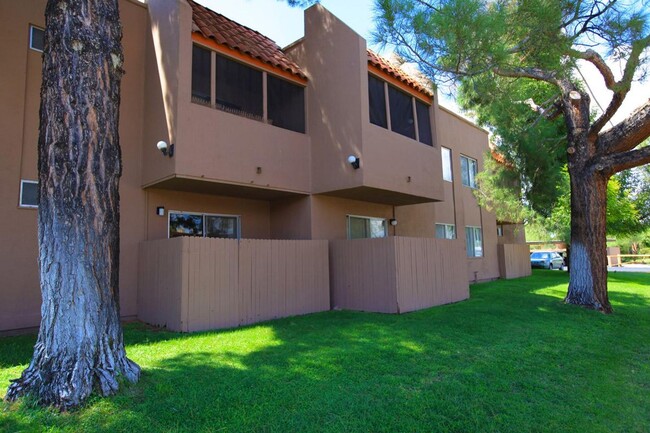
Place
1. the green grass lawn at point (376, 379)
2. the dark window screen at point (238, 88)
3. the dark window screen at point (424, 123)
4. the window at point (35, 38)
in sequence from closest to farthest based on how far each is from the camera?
the green grass lawn at point (376, 379)
the window at point (35, 38)
the dark window screen at point (238, 88)
the dark window screen at point (424, 123)

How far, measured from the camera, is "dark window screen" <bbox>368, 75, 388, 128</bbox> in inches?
388

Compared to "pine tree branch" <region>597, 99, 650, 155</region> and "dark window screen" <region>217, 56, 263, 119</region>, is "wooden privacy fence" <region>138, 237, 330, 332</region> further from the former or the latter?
"pine tree branch" <region>597, 99, 650, 155</region>

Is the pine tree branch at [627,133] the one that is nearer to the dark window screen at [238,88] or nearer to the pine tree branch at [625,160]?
the pine tree branch at [625,160]

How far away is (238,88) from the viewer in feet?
29.7

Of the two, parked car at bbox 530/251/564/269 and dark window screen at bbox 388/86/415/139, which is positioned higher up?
dark window screen at bbox 388/86/415/139

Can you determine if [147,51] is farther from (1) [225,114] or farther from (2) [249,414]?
(2) [249,414]

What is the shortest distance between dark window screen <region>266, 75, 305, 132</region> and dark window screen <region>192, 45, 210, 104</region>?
5.26 ft

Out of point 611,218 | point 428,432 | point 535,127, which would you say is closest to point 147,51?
point 428,432

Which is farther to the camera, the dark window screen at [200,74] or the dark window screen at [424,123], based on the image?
the dark window screen at [424,123]

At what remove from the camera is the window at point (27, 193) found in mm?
7297

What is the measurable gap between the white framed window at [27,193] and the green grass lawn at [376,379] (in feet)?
7.52

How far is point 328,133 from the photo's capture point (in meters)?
9.88

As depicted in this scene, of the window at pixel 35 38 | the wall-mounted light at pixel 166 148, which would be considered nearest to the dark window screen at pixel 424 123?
the wall-mounted light at pixel 166 148

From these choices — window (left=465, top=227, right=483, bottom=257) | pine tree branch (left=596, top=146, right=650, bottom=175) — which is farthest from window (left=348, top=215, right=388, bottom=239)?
window (left=465, top=227, right=483, bottom=257)
